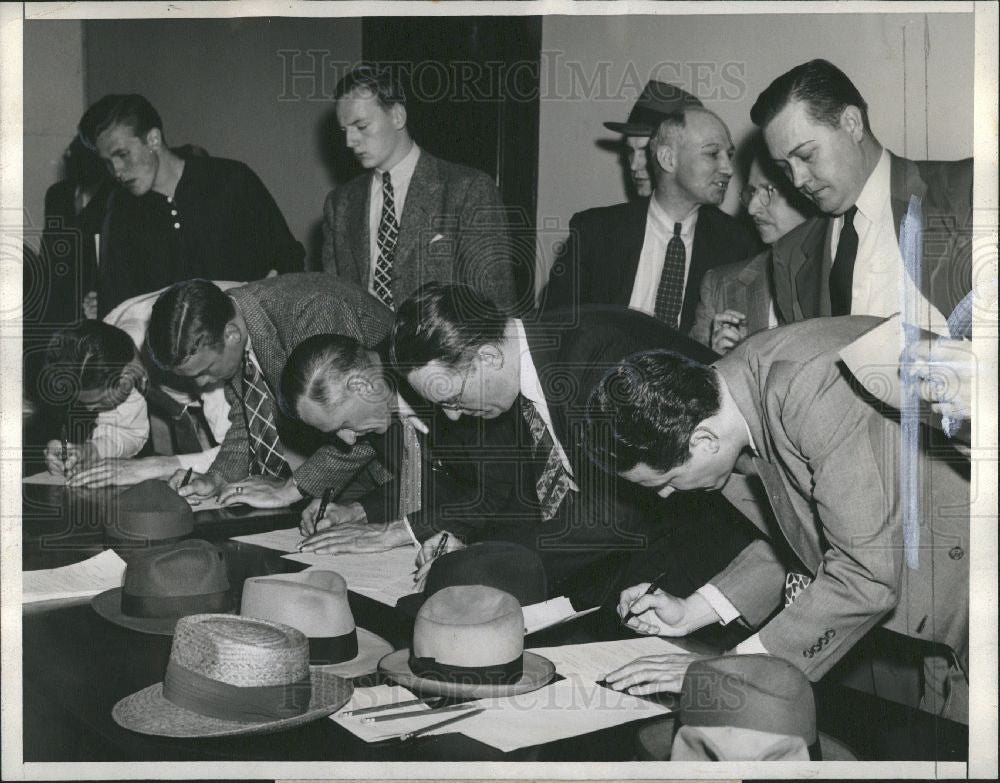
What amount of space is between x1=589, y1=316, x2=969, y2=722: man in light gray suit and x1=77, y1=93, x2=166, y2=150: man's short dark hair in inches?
63.4

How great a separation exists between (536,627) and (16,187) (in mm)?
1669

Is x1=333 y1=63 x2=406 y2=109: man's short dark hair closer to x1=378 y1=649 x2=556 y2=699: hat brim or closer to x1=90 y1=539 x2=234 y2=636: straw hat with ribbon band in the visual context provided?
x1=90 y1=539 x2=234 y2=636: straw hat with ribbon band

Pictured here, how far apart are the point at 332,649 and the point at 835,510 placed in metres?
1.07

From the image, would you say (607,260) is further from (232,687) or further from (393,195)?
(232,687)

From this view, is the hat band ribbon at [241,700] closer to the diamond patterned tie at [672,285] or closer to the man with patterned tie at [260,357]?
the man with patterned tie at [260,357]

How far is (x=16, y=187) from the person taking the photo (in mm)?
2604

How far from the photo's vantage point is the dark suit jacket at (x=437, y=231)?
9.66 ft

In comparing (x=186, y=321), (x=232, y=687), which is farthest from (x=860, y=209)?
(x=186, y=321)

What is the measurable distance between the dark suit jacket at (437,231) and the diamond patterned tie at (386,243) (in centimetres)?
2

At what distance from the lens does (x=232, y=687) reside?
1.98 metres

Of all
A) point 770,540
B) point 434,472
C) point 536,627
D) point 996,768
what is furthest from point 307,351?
point 996,768

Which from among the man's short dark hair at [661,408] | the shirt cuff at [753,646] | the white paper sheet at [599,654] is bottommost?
the white paper sheet at [599,654]

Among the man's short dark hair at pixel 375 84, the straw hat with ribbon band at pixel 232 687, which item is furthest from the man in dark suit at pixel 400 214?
the straw hat with ribbon band at pixel 232 687

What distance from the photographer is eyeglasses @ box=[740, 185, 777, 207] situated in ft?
8.64
